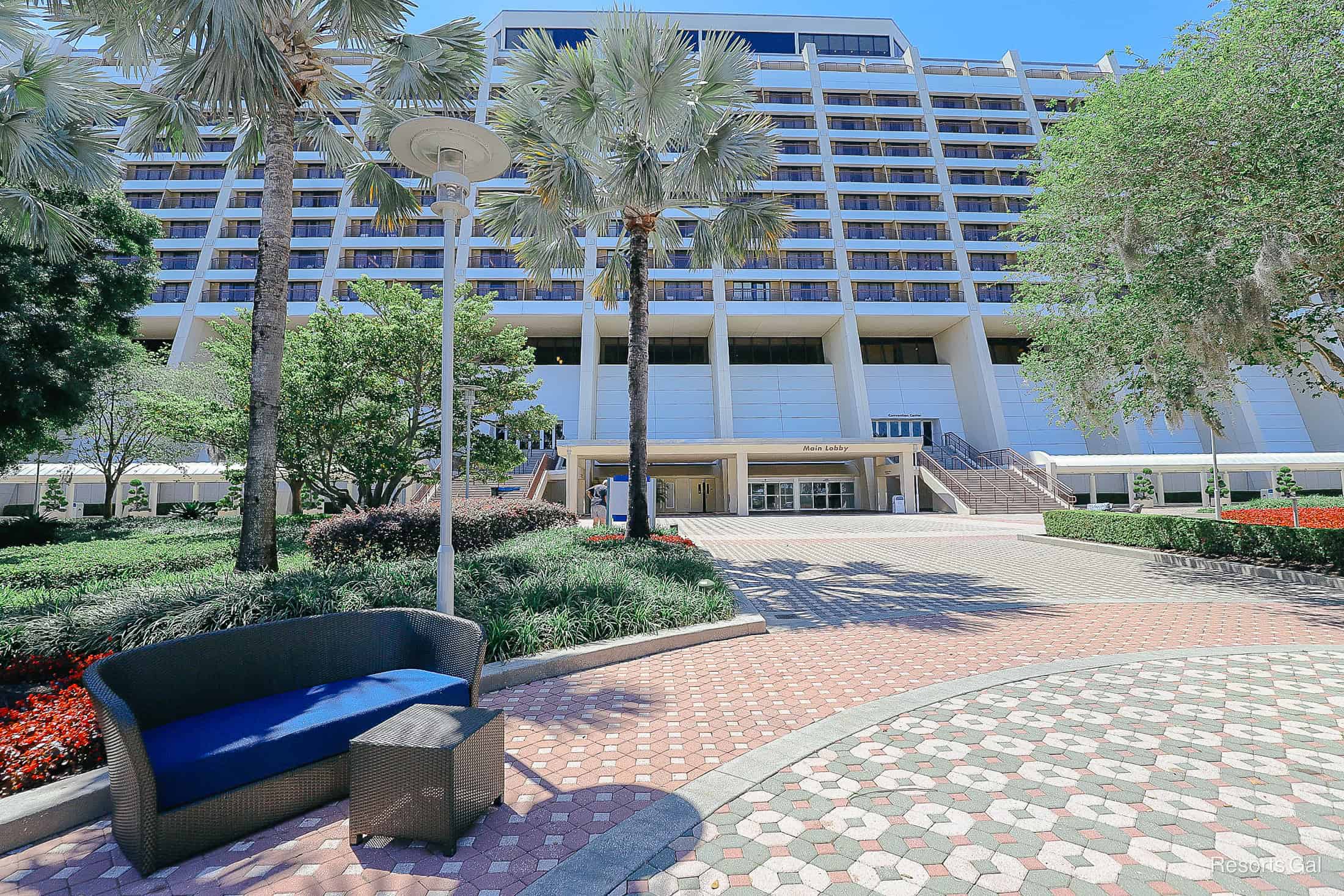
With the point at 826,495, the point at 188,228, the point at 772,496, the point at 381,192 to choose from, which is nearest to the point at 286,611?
the point at 381,192

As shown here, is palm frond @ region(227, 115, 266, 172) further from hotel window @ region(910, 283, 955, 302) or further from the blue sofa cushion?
hotel window @ region(910, 283, 955, 302)

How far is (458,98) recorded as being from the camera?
372 inches

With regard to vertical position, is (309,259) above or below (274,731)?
above

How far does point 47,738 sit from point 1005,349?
47.0m

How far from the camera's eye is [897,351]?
42.2 meters

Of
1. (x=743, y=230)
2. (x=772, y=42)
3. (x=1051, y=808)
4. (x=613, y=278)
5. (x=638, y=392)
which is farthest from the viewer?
(x=772, y=42)

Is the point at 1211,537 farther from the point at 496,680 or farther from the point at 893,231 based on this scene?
the point at 893,231

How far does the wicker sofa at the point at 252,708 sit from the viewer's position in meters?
2.60

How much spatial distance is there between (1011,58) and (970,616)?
5153 centimetres

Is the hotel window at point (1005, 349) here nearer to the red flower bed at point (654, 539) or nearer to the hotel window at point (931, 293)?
the hotel window at point (931, 293)

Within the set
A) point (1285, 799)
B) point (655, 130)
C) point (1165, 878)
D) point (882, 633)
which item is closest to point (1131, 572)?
point (882, 633)

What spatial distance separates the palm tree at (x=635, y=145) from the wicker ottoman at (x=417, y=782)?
27.4 ft

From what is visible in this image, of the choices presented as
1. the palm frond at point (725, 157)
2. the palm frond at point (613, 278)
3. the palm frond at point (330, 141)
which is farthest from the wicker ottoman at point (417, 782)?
the palm frond at point (613, 278)

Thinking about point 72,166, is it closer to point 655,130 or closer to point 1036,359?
point 655,130
